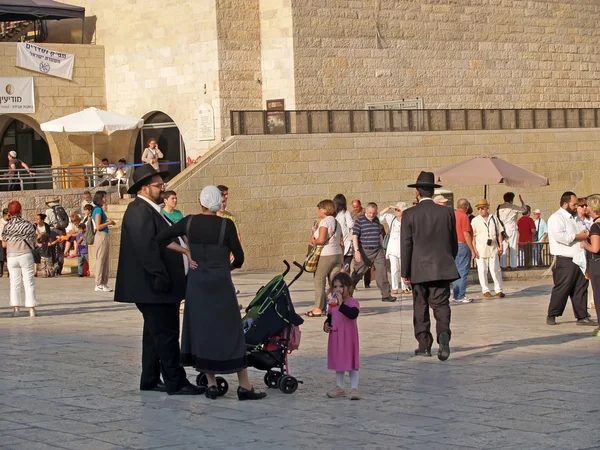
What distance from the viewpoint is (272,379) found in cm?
977

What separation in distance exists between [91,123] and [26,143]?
4859 mm

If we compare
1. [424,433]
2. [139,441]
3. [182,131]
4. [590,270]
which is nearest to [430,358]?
[590,270]

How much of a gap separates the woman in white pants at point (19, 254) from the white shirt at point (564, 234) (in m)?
7.03

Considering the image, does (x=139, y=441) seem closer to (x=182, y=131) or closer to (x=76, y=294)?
(x=76, y=294)

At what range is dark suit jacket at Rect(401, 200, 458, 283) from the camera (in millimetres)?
11648

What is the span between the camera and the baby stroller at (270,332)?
31.8 ft

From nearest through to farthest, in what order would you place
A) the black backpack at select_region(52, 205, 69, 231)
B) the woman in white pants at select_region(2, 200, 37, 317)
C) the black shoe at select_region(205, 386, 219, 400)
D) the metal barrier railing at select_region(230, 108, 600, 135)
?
the black shoe at select_region(205, 386, 219, 400) < the woman in white pants at select_region(2, 200, 37, 317) < the black backpack at select_region(52, 205, 69, 231) < the metal barrier railing at select_region(230, 108, 600, 135)

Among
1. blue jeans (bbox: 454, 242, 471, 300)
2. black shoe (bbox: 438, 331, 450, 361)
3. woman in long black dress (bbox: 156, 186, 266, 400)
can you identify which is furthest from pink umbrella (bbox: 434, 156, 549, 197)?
woman in long black dress (bbox: 156, 186, 266, 400)

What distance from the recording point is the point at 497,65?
33.3 meters

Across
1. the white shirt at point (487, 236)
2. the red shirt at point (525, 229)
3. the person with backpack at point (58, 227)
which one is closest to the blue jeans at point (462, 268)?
the white shirt at point (487, 236)

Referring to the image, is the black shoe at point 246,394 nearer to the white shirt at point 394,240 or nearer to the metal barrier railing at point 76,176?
the white shirt at point 394,240

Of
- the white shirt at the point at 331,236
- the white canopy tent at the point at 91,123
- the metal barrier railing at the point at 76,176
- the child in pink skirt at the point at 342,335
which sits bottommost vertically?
the child in pink skirt at the point at 342,335

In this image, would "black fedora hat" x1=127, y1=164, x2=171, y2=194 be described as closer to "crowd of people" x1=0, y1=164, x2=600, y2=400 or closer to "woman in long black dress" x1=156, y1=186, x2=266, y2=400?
"crowd of people" x1=0, y1=164, x2=600, y2=400

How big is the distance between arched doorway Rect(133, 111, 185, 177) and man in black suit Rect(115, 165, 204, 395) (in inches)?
839
